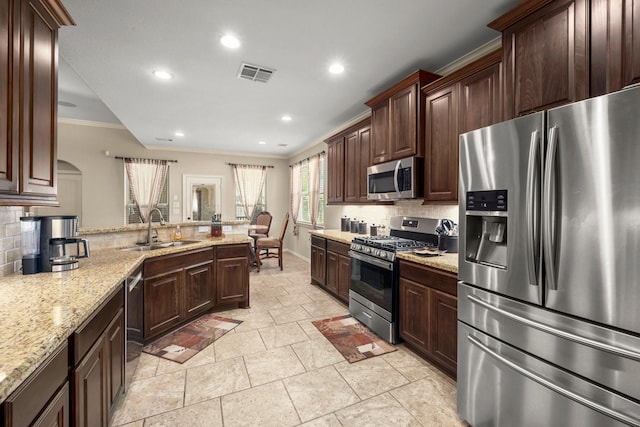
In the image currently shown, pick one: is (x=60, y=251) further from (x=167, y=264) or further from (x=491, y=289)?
(x=491, y=289)

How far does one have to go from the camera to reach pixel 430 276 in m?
2.28

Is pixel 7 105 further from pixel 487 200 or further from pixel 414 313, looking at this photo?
pixel 414 313

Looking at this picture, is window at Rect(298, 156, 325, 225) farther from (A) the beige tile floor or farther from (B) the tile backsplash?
(B) the tile backsplash

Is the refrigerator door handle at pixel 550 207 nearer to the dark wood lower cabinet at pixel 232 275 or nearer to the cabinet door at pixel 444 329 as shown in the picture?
the cabinet door at pixel 444 329

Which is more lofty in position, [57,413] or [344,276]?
Result: [57,413]

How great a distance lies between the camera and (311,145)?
21.2ft

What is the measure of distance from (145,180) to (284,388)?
617 centimetres

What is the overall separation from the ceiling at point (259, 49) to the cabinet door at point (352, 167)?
0.48 m

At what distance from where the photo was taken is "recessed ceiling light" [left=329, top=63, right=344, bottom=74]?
2828 millimetres

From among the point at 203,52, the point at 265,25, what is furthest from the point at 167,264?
the point at 265,25

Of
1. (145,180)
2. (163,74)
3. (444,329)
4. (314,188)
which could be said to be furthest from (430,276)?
(145,180)

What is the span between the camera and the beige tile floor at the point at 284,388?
5.89 ft

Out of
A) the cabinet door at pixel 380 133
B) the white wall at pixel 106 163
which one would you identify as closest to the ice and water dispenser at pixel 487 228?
the cabinet door at pixel 380 133

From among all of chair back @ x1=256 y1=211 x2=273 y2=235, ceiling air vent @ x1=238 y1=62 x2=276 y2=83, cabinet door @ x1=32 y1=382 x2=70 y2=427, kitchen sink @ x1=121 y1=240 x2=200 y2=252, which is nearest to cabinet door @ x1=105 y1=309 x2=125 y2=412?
cabinet door @ x1=32 y1=382 x2=70 y2=427
